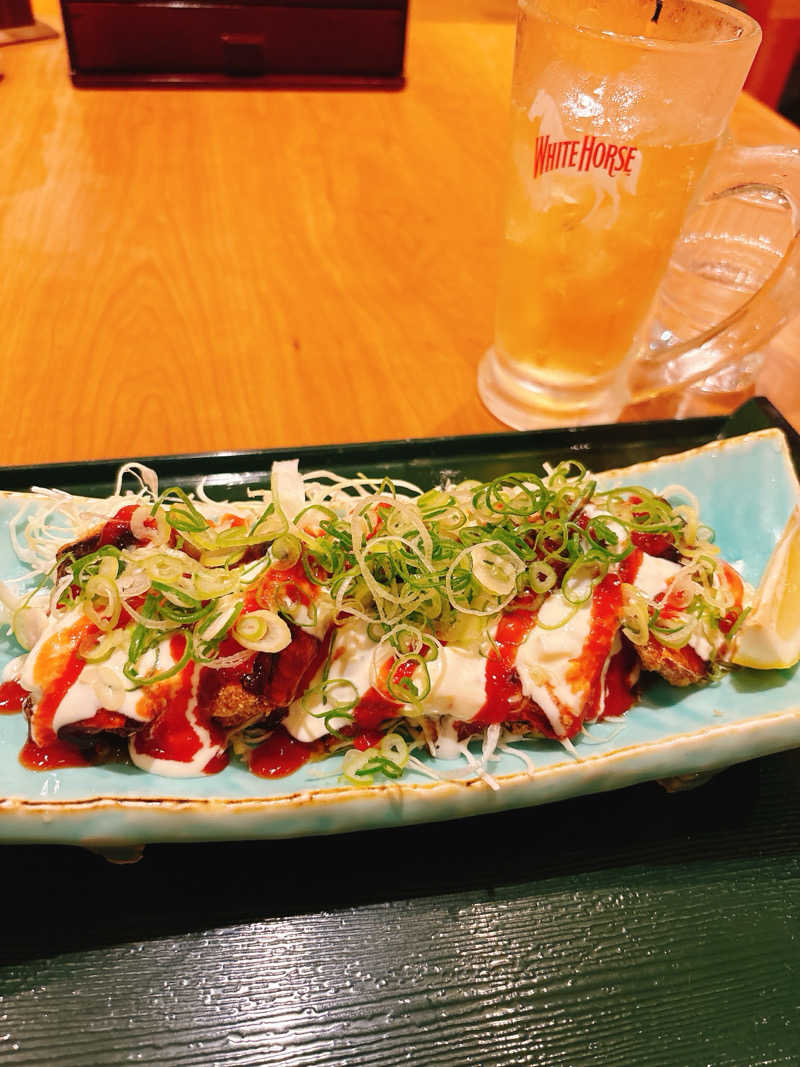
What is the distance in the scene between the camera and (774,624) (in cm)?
171

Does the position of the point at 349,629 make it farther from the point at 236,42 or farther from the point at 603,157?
the point at 236,42

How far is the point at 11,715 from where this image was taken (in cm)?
162

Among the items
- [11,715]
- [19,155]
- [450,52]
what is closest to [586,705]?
[11,715]

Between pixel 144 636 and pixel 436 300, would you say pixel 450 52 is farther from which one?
pixel 144 636

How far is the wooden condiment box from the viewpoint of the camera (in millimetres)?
4152

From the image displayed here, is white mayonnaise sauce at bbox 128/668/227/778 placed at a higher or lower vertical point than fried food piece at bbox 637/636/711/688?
lower

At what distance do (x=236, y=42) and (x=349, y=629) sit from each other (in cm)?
429

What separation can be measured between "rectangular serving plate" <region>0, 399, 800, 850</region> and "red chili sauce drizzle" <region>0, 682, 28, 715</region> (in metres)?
0.03

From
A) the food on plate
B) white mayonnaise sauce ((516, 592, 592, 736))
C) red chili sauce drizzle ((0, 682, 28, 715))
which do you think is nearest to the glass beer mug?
the food on plate

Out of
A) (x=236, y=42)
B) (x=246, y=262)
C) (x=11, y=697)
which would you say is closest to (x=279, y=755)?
(x=11, y=697)

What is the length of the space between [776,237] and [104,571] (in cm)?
291

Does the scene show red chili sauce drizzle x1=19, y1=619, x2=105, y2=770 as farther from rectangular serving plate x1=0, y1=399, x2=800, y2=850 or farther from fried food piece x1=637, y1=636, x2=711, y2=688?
fried food piece x1=637, y1=636, x2=711, y2=688

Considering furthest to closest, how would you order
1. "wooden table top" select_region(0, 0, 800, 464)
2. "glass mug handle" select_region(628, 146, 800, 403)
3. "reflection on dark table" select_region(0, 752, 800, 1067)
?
"wooden table top" select_region(0, 0, 800, 464)
"glass mug handle" select_region(628, 146, 800, 403)
"reflection on dark table" select_region(0, 752, 800, 1067)

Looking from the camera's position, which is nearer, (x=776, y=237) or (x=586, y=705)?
(x=586, y=705)
